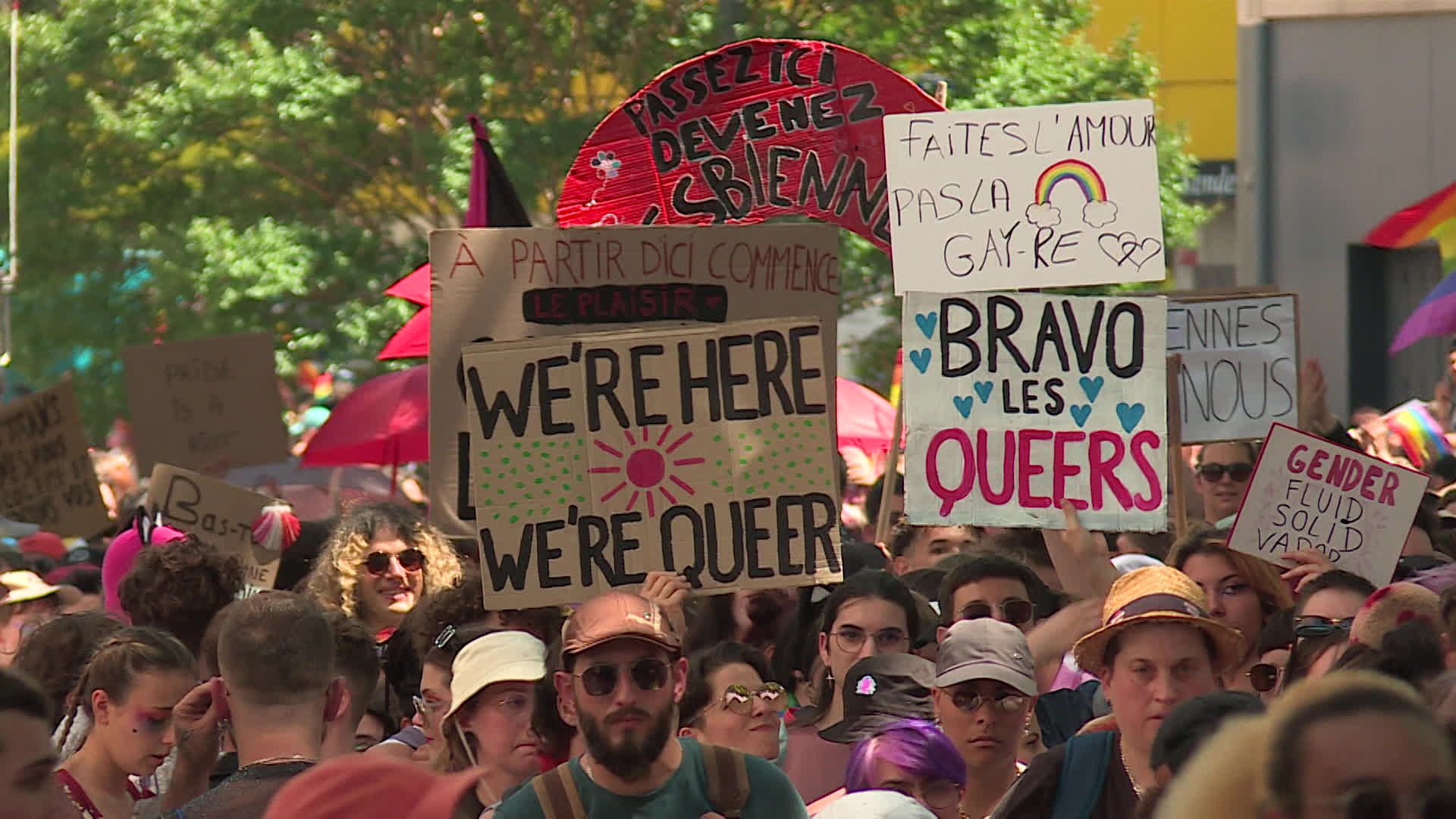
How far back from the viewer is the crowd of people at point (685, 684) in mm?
4836

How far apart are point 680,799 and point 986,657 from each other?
49.1 inches

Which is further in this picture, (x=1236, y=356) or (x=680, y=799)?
(x=1236, y=356)

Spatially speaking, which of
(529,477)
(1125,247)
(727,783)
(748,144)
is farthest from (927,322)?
(727,783)

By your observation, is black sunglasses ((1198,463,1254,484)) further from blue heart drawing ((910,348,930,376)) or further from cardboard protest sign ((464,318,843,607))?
cardboard protest sign ((464,318,843,607))

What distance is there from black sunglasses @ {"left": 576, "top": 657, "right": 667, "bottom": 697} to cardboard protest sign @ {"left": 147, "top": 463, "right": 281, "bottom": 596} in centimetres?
465

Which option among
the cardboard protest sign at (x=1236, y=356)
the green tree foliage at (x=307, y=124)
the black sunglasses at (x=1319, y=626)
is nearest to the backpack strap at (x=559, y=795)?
the black sunglasses at (x=1319, y=626)

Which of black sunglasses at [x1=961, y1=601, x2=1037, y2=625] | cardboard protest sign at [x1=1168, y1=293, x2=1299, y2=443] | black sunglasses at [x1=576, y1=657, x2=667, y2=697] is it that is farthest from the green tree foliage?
black sunglasses at [x1=576, y1=657, x2=667, y2=697]

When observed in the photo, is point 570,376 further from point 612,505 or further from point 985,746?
point 985,746

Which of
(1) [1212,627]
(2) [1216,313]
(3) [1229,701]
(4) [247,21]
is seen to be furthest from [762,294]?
(4) [247,21]

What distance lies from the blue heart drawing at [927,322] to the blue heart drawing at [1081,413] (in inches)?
21.6

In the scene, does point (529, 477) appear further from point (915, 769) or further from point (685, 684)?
point (915, 769)

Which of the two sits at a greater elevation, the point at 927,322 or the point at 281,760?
the point at 927,322

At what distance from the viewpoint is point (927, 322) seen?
326 inches

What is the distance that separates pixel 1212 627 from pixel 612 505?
7.61ft
